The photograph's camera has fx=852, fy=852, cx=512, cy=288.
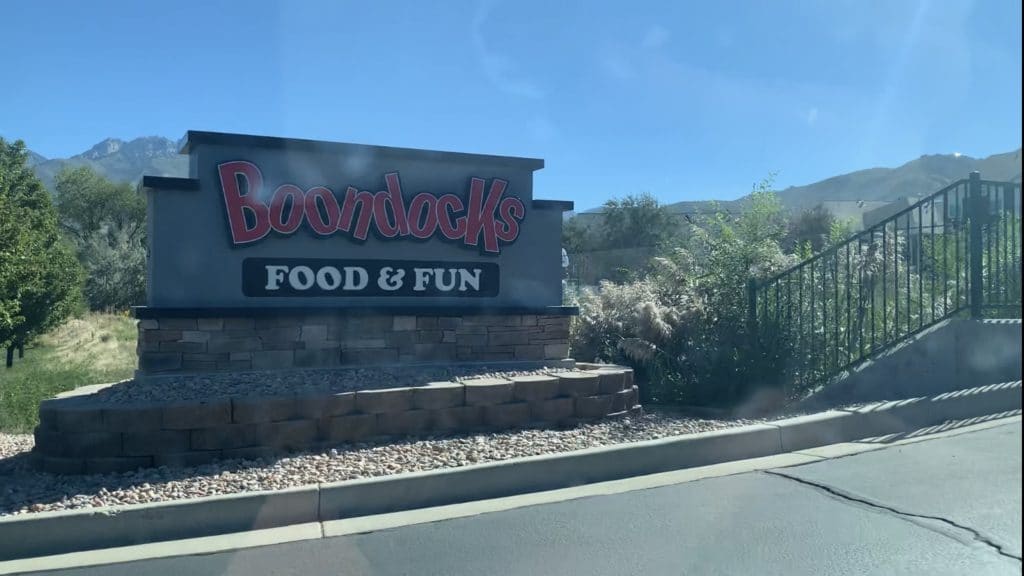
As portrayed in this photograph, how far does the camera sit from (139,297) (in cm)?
4097

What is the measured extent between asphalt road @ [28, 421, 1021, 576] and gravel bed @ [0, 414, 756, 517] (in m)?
1.01

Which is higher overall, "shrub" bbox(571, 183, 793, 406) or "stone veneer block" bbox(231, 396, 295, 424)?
"shrub" bbox(571, 183, 793, 406)

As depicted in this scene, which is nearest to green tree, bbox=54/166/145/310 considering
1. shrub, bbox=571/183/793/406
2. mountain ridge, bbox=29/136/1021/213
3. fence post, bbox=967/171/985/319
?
mountain ridge, bbox=29/136/1021/213

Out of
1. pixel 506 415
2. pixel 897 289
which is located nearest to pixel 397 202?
pixel 506 415

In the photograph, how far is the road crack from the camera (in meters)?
5.32

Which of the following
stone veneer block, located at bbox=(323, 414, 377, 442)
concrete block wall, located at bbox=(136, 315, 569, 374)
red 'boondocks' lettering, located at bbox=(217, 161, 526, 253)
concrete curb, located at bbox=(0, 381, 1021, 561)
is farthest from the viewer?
red 'boondocks' lettering, located at bbox=(217, 161, 526, 253)

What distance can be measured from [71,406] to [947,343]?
9.29m

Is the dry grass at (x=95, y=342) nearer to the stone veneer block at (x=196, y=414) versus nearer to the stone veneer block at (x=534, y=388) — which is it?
the stone veneer block at (x=196, y=414)

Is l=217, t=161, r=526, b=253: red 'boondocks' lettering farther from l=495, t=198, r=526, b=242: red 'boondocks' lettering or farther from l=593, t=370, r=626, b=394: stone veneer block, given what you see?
l=593, t=370, r=626, b=394: stone veneer block

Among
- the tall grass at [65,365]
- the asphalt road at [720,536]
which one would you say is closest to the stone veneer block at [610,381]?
the asphalt road at [720,536]

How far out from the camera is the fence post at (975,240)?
995 cm

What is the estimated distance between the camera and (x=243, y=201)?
889cm

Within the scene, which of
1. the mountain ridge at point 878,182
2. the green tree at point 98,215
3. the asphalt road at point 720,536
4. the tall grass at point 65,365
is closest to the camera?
the asphalt road at point 720,536

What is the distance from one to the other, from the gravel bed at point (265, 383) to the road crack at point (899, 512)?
3373 millimetres
